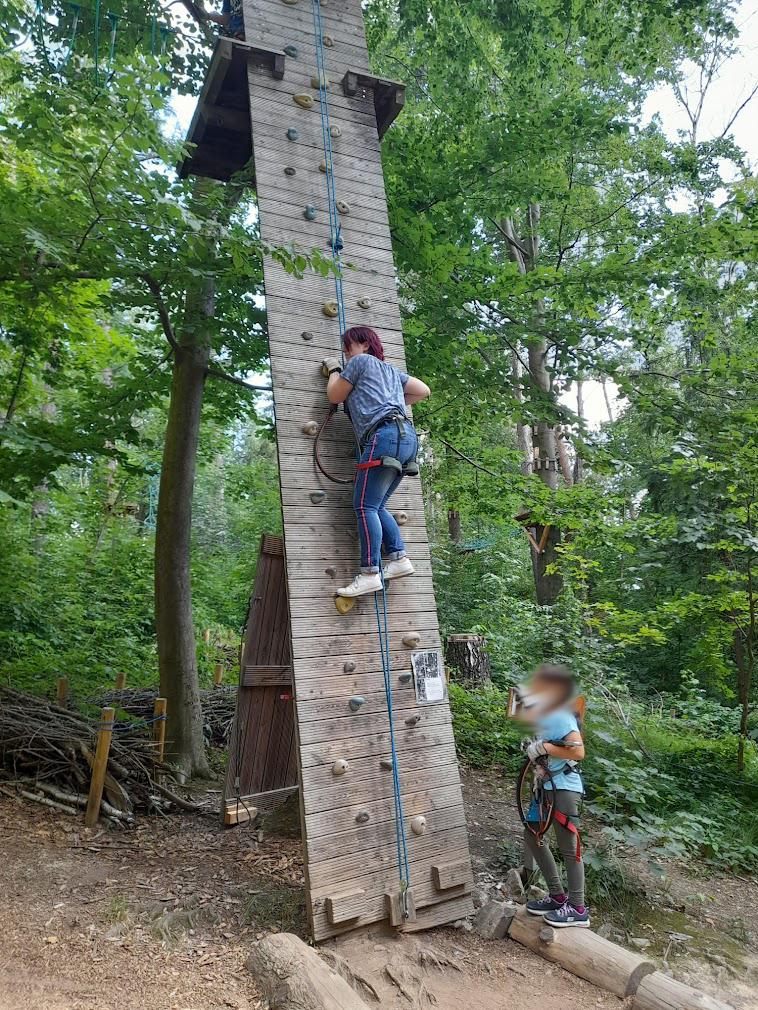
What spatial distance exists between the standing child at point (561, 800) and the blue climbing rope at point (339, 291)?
2.23 ft

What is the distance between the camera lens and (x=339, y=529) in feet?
12.3

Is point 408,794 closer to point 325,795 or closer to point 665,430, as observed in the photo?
point 325,795

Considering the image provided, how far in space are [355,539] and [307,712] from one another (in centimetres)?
100

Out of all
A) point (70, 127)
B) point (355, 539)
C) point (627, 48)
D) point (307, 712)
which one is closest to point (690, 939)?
point (307, 712)

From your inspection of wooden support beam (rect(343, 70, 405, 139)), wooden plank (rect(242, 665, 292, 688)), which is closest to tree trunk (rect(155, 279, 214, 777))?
wooden plank (rect(242, 665, 292, 688))

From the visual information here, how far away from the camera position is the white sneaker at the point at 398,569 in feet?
12.1

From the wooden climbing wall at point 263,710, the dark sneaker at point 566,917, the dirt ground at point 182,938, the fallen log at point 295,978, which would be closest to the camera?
the fallen log at point 295,978

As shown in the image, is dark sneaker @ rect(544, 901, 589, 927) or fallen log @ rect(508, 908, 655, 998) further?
dark sneaker @ rect(544, 901, 589, 927)

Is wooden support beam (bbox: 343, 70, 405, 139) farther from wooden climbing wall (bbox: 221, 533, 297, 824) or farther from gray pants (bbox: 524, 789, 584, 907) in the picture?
gray pants (bbox: 524, 789, 584, 907)

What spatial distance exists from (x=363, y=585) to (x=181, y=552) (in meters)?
3.43

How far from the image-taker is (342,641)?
356 centimetres

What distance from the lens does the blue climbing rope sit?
3367 millimetres

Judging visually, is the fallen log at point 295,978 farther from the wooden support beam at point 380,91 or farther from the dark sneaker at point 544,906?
the wooden support beam at point 380,91

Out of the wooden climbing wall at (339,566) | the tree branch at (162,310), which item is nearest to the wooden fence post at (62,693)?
the tree branch at (162,310)
